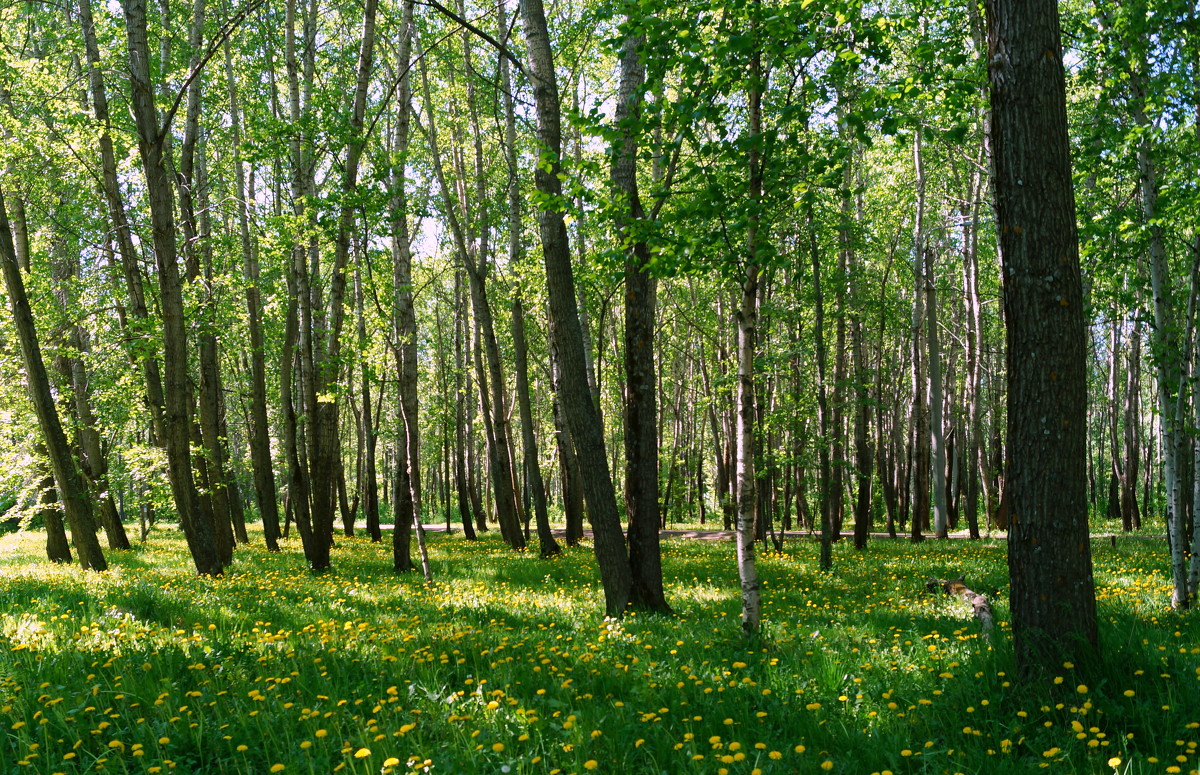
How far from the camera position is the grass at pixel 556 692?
345 centimetres

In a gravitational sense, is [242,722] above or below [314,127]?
below

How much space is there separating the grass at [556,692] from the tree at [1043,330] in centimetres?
42

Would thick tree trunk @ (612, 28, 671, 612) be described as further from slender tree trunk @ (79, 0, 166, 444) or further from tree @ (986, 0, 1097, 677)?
slender tree trunk @ (79, 0, 166, 444)

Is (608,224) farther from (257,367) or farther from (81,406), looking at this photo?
(81,406)

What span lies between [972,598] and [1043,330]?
18.4 ft

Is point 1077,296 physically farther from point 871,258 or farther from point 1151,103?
point 871,258

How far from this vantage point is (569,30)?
15.3 metres

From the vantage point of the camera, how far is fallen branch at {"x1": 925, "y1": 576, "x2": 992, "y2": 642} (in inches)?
245

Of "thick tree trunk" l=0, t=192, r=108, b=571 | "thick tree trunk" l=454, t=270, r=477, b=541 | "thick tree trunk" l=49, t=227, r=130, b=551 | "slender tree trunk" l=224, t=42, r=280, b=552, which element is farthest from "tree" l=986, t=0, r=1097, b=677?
"thick tree trunk" l=454, t=270, r=477, b=541

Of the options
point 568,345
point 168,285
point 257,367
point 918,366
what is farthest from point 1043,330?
point 918,366

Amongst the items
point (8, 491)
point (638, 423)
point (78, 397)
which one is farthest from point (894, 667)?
point (8, 491)

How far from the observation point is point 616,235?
9352 millimetres

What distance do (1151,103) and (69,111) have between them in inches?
563

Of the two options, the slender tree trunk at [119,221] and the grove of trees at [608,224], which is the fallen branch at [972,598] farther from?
the slender tree trunk at [119,221]
